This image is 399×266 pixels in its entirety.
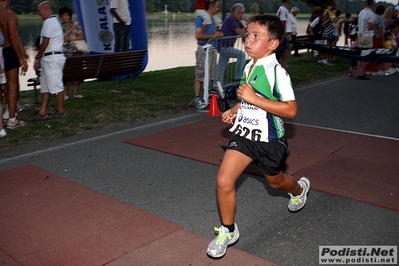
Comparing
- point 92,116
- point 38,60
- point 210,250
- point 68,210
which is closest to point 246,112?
point 210,250

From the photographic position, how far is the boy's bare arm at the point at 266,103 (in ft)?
12.1

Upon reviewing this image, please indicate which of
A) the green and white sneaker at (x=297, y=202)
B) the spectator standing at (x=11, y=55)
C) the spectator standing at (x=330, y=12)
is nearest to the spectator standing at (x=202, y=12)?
the spectator standing at (x=11, y=55)

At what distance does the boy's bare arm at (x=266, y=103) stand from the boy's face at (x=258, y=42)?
0.34m

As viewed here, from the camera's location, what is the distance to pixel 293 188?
4520mm

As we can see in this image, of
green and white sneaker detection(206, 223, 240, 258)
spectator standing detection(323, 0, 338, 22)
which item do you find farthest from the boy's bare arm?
spectator standing detection(323, 0, 338, 22)

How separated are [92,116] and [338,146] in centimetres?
429

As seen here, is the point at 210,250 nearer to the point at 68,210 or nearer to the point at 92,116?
the point at 68,210

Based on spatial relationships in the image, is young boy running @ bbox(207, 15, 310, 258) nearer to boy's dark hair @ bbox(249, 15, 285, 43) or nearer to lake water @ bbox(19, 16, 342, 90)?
boy's dark hair @ bbox(249, 15, 285, 43)

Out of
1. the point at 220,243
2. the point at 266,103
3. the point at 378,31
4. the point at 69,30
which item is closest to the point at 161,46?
the point at 378,31

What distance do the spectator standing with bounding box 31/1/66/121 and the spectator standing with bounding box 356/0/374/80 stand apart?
349 inches

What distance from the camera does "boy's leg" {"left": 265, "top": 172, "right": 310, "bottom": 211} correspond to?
4268mm

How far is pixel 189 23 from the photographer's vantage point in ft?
127

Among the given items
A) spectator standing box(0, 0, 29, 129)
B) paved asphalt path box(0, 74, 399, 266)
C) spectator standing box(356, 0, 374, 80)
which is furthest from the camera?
spectator standing box(356, 0, 374, 80)

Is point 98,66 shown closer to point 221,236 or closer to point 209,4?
point 209,4
